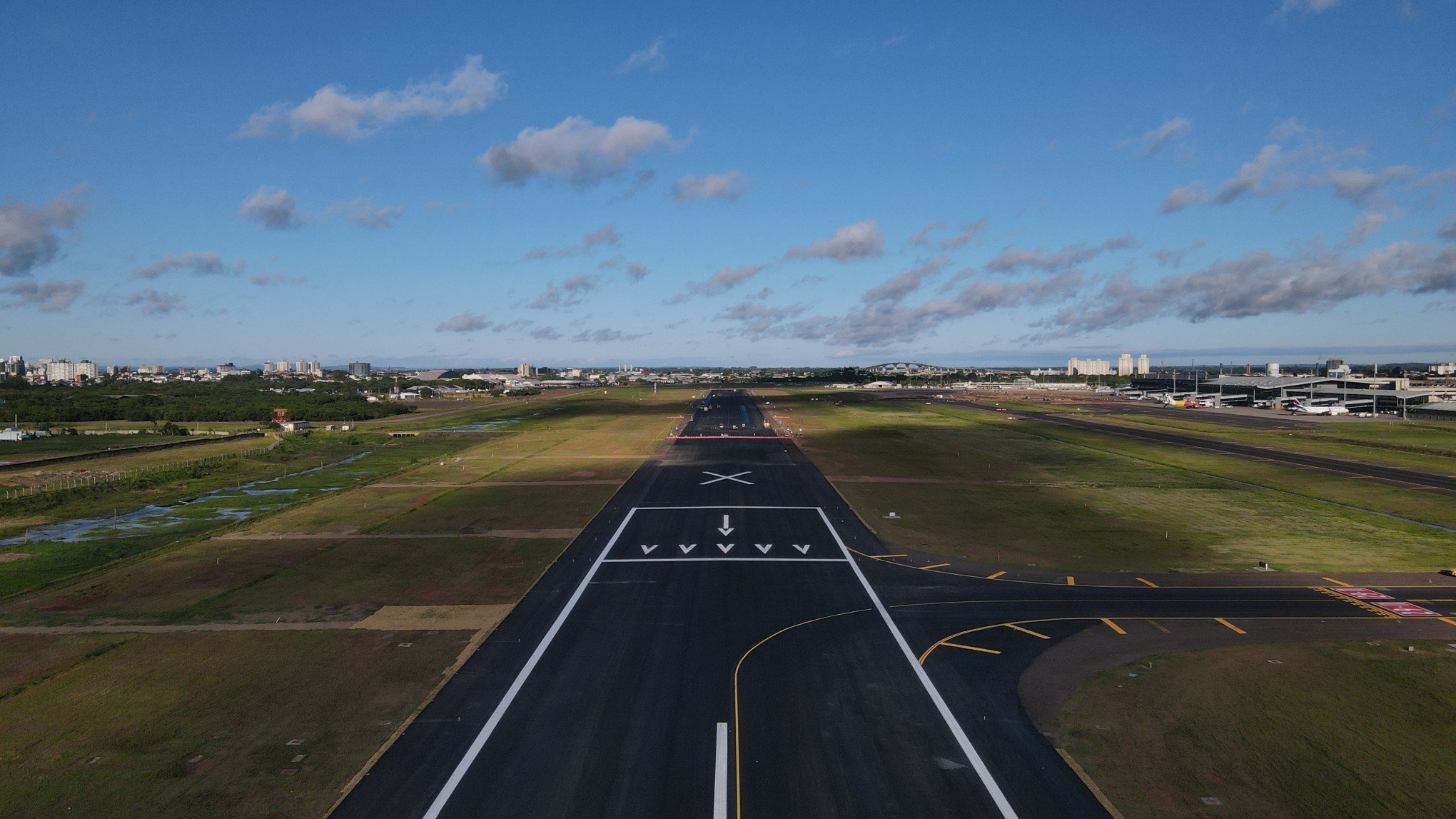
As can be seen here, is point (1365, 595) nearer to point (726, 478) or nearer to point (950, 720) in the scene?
point (950, 720)

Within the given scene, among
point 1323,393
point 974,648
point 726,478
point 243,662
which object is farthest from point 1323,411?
point 243,662

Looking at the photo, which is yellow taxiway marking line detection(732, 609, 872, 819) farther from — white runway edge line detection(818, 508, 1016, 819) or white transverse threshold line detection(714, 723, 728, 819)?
white runway edge line detection(818, 508, 1016, 819)

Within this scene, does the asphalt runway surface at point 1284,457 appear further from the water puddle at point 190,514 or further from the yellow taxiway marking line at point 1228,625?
the water puddle at point 190,514

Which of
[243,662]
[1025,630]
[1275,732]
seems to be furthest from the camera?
[1025,630]

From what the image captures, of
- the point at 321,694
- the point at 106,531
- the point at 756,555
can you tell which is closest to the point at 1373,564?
the point at 756,555

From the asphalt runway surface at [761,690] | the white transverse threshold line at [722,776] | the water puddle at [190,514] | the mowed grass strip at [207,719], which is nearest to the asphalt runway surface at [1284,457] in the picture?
the asphalt runway surface at [761,690]

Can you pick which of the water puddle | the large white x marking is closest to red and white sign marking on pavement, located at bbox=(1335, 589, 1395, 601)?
the large white x marking

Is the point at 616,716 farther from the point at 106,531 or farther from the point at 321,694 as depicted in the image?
the point at 106,531
